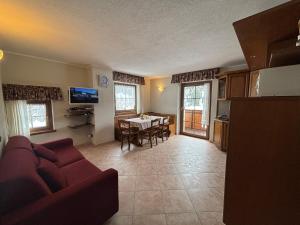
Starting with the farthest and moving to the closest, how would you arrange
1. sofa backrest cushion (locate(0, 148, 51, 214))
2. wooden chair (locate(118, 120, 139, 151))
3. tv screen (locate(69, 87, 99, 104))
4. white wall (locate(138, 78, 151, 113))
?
1. white wall (locate(138, 78, 151, 113))
2. wooden chair (locate(118, 120, 139, 151))
3. tv screen (locate(69, 87, 99, 104))
4. sofa backrest cushion (locate(0, 148, 51, 214))

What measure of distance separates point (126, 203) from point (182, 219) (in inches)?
29.2

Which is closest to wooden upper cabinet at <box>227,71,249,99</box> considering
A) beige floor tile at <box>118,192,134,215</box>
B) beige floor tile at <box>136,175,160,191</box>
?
beige floor tile at <box>136,175,160,191</box>

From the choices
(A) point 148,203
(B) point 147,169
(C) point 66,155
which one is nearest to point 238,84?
(B) point 147,169

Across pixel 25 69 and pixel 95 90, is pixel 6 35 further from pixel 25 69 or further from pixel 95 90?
pixel 95 90

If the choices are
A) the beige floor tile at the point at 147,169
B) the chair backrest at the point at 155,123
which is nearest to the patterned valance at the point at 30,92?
the chair backrest at the point at 155,123

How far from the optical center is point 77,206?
1.19m

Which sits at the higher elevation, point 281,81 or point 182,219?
point 281,81

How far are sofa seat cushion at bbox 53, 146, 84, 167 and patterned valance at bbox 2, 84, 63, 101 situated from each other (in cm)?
147

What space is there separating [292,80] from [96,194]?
1.69 meters

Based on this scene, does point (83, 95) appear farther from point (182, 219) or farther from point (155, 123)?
point (182, 219)

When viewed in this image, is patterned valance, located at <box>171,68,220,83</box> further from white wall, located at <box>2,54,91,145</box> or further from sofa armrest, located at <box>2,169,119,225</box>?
sofa armrest, located at <box>2,169,119,225</box>

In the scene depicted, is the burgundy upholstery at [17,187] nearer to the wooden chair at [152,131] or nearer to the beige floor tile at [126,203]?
the beige floor tile at [126,203]

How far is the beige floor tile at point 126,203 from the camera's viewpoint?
1.73 meters

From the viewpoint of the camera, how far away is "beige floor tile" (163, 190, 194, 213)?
5.76 feet
